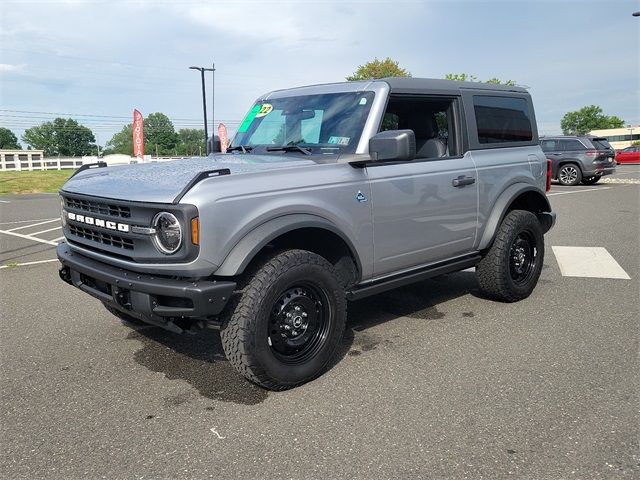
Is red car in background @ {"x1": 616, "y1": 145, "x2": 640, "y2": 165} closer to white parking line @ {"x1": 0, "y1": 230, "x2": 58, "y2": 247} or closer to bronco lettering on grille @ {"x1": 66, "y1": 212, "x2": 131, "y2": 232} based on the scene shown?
white parking line @ {"x1": 0, "y1": 230, "x2": 58, "y2": 247}

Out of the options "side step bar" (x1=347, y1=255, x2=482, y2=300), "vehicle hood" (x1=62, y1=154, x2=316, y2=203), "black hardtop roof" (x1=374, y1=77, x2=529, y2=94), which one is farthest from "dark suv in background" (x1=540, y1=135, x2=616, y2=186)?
"vehicle hood" (x1=62, y1=154, x2=316, y2=203)

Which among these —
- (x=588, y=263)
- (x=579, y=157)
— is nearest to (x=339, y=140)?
(x=588, y=263)

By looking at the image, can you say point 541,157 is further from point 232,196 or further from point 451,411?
point 232,196

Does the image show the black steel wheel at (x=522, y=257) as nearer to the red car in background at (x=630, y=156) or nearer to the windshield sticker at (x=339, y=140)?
the windshield sticker at (x=339, y=140)

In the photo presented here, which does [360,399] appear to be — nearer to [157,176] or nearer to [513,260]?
[157,176]

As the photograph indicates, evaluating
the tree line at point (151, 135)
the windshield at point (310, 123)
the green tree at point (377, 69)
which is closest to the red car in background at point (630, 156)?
the green tree at point (377, 69)

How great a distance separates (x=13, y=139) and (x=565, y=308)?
146464mm

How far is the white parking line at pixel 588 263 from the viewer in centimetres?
629

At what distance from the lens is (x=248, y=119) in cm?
481

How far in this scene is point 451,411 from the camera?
3.04 metres

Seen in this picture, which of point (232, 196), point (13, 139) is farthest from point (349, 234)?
point (13, 139)

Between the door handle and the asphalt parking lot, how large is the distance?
3.87ft

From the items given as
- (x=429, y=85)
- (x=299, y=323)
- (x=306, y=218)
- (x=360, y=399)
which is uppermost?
(x=429, y=85)

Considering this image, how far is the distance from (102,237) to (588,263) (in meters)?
5.95
